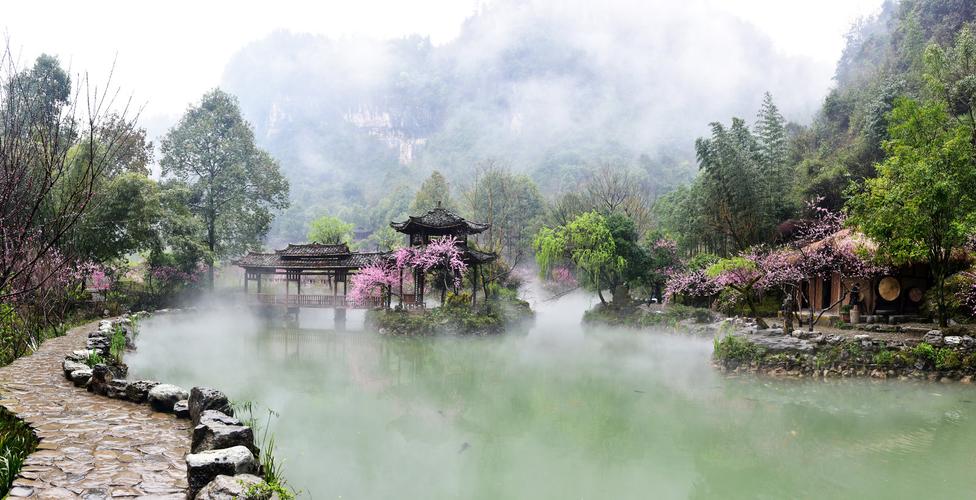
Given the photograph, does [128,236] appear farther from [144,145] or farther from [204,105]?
[204,105]

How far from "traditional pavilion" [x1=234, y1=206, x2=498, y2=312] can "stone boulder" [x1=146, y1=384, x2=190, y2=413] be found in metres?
12.9

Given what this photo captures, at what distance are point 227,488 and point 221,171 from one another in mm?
26980

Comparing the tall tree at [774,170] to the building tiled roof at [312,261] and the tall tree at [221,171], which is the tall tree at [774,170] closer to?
the building tiled roof at [312,261]

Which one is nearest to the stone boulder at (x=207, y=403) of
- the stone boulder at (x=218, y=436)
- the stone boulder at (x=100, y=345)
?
the stone boulder at (x=218, y=436)

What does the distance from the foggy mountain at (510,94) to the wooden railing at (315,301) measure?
101ft

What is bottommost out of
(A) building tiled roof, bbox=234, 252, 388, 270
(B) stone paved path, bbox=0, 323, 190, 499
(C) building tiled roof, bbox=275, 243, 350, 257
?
(B) stone paved path, bbox=0, 323, 190, 499

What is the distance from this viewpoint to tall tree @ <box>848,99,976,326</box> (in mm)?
9578

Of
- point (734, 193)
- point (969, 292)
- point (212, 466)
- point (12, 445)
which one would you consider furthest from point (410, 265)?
point (212, 466)

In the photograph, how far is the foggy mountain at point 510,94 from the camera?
66125 millimetres

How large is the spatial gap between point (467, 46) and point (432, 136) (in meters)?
28.5

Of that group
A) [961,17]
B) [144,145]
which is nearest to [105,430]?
[144,145]

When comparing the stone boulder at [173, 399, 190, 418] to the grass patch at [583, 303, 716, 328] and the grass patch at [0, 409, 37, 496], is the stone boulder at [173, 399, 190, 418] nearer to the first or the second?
the grass patch at [0, 409, 37, 496]

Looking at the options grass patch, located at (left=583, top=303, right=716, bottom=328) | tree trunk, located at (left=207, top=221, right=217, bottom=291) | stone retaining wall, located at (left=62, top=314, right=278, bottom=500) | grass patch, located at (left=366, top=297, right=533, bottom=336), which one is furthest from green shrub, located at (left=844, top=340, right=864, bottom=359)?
tree trunk, located at (left=207, top=221, right=217, bottom=291)

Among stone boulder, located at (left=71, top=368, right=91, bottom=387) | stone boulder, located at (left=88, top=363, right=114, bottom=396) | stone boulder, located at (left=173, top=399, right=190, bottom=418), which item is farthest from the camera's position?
stone boulder, located at (left=71, top=368, right=91, bottom=387)
